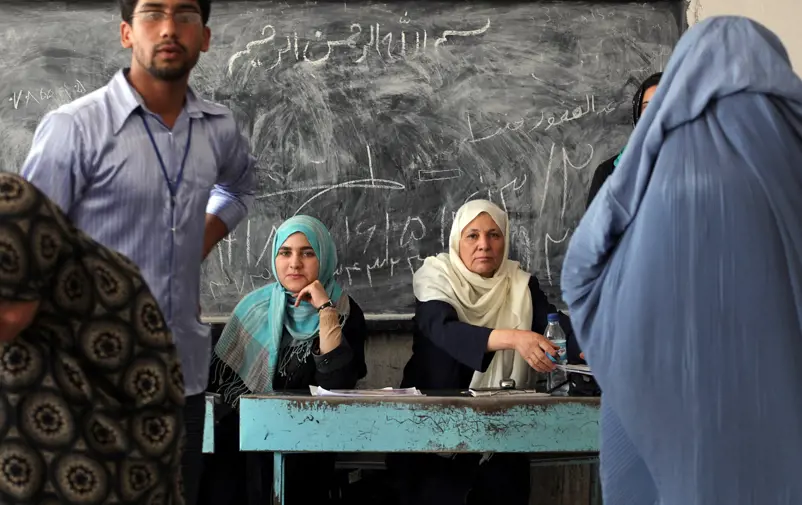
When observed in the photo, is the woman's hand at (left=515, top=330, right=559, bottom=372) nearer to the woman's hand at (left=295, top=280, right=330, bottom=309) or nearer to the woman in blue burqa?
the woman's hand at (left=295, top=280, right=330, bottom=309)

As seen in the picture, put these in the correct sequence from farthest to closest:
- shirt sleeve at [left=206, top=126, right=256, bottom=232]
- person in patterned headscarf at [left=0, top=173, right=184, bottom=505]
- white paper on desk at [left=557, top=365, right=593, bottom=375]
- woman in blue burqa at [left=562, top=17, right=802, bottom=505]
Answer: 1. white paper on desk at [left=557, top=365, right=593, bottom=375]
2. shirt sleeve at [left=206, top=126, right=256, bottom=232]
3. woman in blue burqa at [left=562, top=17, right=802, bottom=505]
4. person in patterned headscarf at [left=0, top=173, right=184, bottom=505]

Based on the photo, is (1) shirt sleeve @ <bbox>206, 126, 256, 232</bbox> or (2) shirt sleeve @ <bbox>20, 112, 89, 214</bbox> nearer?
(2) shirt sleeve @ <bbox>20, 112, 89, 214</bbox>

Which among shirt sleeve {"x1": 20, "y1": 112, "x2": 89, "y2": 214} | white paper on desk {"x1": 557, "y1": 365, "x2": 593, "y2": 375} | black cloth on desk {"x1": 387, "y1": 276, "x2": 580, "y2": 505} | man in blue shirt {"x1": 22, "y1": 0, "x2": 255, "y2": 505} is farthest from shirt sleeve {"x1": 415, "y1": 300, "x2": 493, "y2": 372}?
shirt sleeve {"x1": 20, "y1": 112, "x2": 89, "y2": 214}

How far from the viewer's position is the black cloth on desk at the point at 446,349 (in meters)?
3.27

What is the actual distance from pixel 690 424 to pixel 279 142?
2607 millimetres

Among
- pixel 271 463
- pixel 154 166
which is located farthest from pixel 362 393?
pixel 154 166

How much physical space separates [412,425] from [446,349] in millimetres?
660

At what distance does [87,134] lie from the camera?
1793mm

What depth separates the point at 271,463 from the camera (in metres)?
3.22

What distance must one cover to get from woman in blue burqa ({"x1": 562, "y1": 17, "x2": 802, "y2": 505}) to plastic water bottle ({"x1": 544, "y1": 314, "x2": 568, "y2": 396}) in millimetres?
1229

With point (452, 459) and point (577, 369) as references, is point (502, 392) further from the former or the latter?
point (452, 459)

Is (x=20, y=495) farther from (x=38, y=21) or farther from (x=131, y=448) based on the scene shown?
(x=38, y=21)

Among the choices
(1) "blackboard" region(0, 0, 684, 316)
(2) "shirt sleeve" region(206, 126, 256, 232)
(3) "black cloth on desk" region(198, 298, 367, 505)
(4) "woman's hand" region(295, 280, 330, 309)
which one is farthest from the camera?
(1) "blackboard" region(0, 0, 684, 316)

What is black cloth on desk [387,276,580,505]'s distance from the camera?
325 cm
